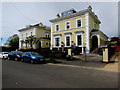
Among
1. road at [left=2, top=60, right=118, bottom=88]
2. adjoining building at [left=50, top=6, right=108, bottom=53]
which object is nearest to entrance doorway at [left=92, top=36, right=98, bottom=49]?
adjoining building at [left=50, top=6, right=108, bottom=53]

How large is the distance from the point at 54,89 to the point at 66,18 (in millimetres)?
24631

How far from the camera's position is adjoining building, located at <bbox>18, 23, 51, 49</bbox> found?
34303mm

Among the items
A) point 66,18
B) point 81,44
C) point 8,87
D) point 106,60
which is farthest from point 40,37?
point 8,87

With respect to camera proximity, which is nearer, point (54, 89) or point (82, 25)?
point (54, 89)

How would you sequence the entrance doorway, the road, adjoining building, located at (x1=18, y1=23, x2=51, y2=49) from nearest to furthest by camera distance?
the road
the entrance doorway
adjoining building, located at (x1=18, y1=23, x2=51, y2=49)

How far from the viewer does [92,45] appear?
84.5 ft

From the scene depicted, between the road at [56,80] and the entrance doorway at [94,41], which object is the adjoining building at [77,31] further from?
the road at [56,80]

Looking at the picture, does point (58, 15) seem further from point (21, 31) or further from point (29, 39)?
point (21, 31)

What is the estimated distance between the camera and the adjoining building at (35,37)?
34303 millimetres

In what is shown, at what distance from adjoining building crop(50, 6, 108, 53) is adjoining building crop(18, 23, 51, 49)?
5768 mm

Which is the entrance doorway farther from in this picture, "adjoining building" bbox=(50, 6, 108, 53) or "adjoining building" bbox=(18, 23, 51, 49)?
"adjoining building" bbox=(18, 23, 51, 49)

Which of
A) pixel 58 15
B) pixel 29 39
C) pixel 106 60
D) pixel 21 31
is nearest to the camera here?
pixel 106 60

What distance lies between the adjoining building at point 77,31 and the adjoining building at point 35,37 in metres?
5.77

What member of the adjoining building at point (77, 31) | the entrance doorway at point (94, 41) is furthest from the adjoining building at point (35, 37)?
the entrance doorway at point (94, 41)
